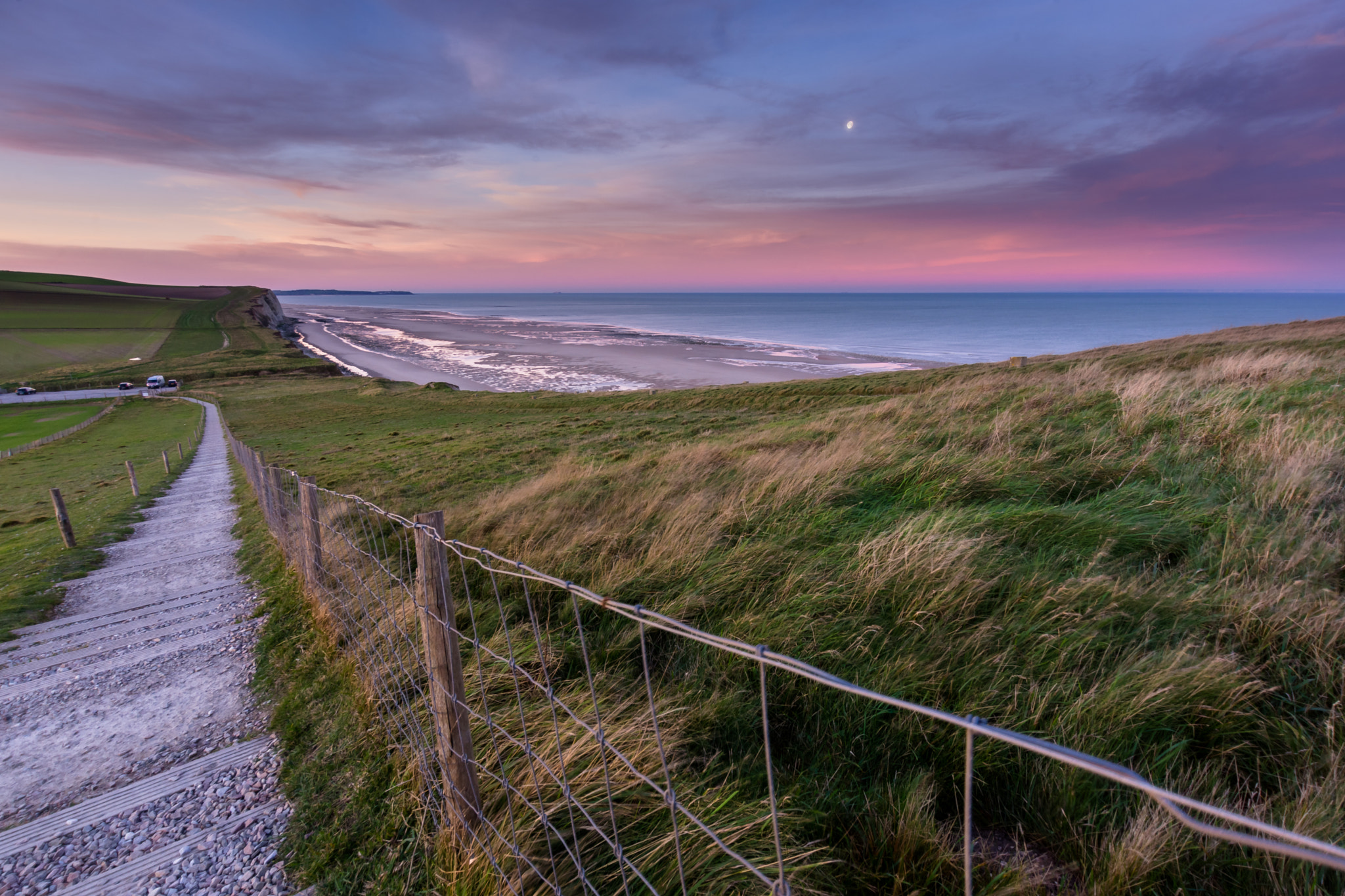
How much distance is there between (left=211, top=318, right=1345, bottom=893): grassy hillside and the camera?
6.97ft

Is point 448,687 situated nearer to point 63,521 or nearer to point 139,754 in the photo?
point 139,754

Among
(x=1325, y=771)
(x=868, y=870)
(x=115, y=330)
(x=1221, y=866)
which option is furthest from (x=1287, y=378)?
(x=115, y=330)

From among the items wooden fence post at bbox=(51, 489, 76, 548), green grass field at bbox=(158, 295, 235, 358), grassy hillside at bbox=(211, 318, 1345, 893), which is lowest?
green grass field at bbox=(158, 295, 235, 358)

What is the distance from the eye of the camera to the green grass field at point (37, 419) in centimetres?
3478

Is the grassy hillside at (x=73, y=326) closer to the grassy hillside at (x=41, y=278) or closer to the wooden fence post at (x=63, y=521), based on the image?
the grassy hillside at (x=41, y=278)

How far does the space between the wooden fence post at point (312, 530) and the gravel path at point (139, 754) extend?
0.80 meters

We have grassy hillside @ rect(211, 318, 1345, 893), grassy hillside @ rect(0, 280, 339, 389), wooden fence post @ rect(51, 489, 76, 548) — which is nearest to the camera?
grassy hillside @ rect(211, 318, 1345, 893)

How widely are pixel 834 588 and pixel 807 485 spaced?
185 cm

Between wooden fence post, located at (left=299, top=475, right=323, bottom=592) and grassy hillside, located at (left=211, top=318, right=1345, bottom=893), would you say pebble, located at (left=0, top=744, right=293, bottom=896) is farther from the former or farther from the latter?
wooden fence post, located at (left=299, top=475, right=323, bottom=592)

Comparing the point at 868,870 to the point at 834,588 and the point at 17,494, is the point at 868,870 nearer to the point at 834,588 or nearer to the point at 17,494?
the point at 834,588

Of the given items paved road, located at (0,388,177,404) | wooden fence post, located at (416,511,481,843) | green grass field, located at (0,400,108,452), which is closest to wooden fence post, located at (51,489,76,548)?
wooden fence post, located at (416,511,481,843)

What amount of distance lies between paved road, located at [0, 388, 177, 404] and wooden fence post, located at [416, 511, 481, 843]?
229 ft

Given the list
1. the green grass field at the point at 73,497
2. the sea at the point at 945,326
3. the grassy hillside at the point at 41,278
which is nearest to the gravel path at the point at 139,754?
the green grass field at the point at 73,497

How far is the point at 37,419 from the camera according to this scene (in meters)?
42.2
